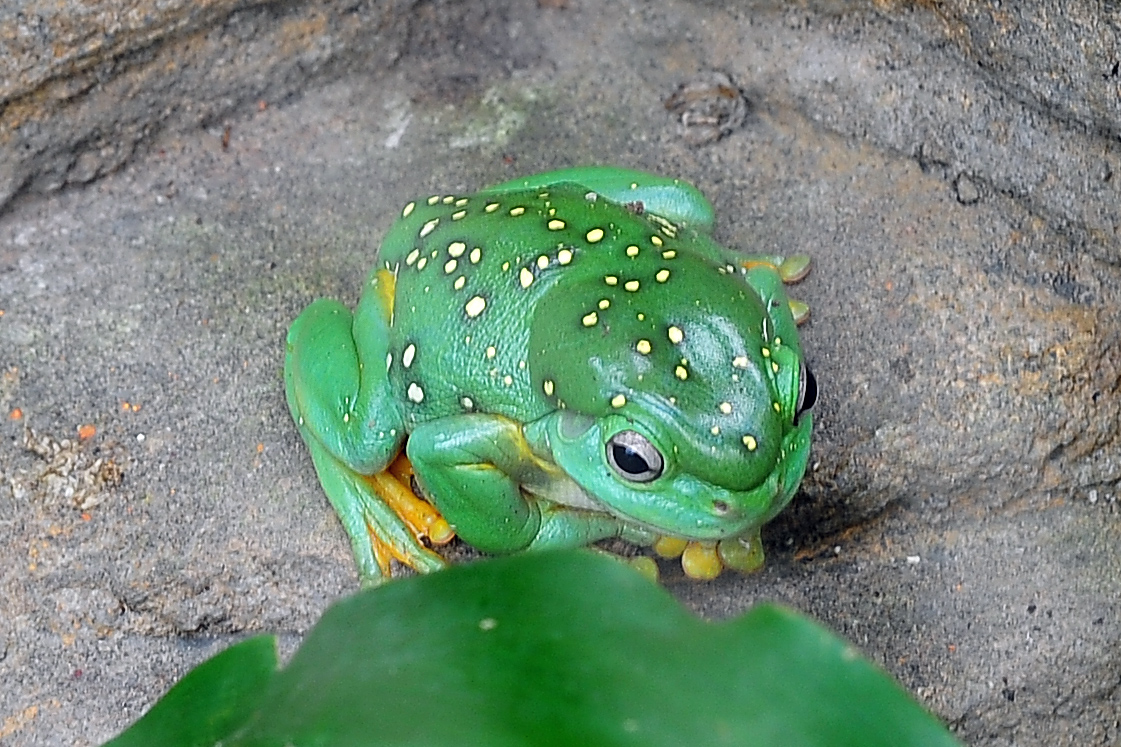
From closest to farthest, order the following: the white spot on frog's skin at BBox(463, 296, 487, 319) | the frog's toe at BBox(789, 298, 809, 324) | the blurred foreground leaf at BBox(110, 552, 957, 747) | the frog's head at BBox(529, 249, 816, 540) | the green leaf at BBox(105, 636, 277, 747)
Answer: the blurred foreground leaf at BBox(110, 552, 957, 747) → the green leaf at BBox(105, 636, 277, 747) → the frog's head at BBox(529, 249, 816, 540) → the white spot on frog's skin at BBox(463, 296, 487, 319) → the frog's toe at BBox(789, 298, 809, 324)

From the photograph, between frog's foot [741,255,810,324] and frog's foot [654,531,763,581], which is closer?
frog's foot [654,531,763,581]

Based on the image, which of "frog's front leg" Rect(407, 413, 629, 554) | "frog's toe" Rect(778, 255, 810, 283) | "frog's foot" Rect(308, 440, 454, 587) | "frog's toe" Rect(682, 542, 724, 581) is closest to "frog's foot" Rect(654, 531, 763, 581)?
"frog's toe" Rect(682, 542, 724, 581)

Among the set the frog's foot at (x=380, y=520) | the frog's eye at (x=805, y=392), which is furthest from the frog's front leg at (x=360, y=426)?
the frog's eye at (x=805, y=392)

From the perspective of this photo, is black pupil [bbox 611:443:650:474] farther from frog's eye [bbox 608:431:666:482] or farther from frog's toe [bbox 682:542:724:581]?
frog's toe [bbox 682:542:724:581]

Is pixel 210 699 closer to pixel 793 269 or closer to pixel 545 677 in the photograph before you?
pixel 545 677

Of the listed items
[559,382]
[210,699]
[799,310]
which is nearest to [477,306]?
[559,382]

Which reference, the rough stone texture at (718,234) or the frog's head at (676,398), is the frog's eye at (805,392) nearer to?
the frog's head at (676,398)
